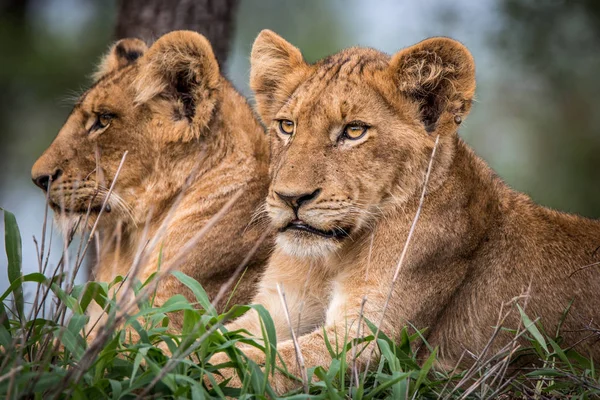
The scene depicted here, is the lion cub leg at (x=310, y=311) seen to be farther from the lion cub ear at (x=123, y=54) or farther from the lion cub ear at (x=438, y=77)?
the lion cub ear at (x=123, y=54)

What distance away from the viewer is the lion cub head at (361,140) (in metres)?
4.40

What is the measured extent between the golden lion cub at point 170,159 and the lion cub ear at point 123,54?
55 centimetres

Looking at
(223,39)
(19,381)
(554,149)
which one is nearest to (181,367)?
(19,381)

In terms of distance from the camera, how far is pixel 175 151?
5.34 metres

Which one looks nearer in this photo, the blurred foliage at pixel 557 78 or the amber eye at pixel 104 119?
the amber eye at pixel 104 119

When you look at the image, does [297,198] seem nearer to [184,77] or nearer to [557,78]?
[184,77]

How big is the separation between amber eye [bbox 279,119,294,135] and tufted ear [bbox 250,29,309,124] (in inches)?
10.8

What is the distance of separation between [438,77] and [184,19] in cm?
309

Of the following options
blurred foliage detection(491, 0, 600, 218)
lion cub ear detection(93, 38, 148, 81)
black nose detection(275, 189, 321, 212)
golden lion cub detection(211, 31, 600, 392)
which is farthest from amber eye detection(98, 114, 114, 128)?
blurred foliage detection(491, 0, 600, 218)

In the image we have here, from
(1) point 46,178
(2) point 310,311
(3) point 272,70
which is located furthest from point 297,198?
(1) point 46,178

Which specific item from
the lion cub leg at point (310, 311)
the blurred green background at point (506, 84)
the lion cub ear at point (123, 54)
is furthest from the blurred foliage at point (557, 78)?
the lion cub leg at point (310, 311)

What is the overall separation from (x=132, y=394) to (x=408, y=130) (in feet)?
6.87

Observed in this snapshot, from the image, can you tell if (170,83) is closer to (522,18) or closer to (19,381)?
(19,381)

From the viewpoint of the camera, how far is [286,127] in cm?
485
